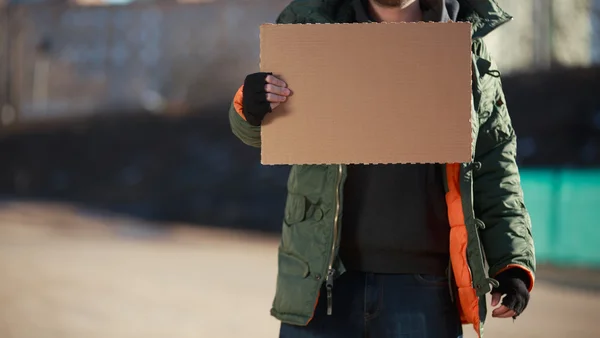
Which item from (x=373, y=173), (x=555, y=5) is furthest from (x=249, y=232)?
(x=373, y=173)

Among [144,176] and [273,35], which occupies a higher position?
[273,35]

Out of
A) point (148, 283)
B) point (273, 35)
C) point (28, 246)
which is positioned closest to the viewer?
point (273, 35)

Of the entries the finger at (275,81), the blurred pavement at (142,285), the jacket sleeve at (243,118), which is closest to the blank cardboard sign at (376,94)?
the finger at (275,81)

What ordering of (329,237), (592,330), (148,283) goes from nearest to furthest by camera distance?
(329,237)
(592,330)
(148,283)

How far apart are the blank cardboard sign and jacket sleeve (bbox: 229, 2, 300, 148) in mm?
115

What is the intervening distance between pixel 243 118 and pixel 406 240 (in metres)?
0.38

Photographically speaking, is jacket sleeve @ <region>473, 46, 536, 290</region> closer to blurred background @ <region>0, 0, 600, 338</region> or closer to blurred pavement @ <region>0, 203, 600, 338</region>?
blurred pavement @ <region>0, 203, 600, 338</region>

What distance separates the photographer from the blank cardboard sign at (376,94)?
131cm

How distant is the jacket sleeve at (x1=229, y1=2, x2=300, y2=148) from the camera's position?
1405 millimetres

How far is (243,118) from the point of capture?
56.2 inches

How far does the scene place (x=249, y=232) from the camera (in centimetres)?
413

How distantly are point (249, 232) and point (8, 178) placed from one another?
1.35 metres

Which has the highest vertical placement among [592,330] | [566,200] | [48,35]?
[48,35]

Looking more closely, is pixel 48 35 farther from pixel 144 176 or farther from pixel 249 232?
pixel 249 232
